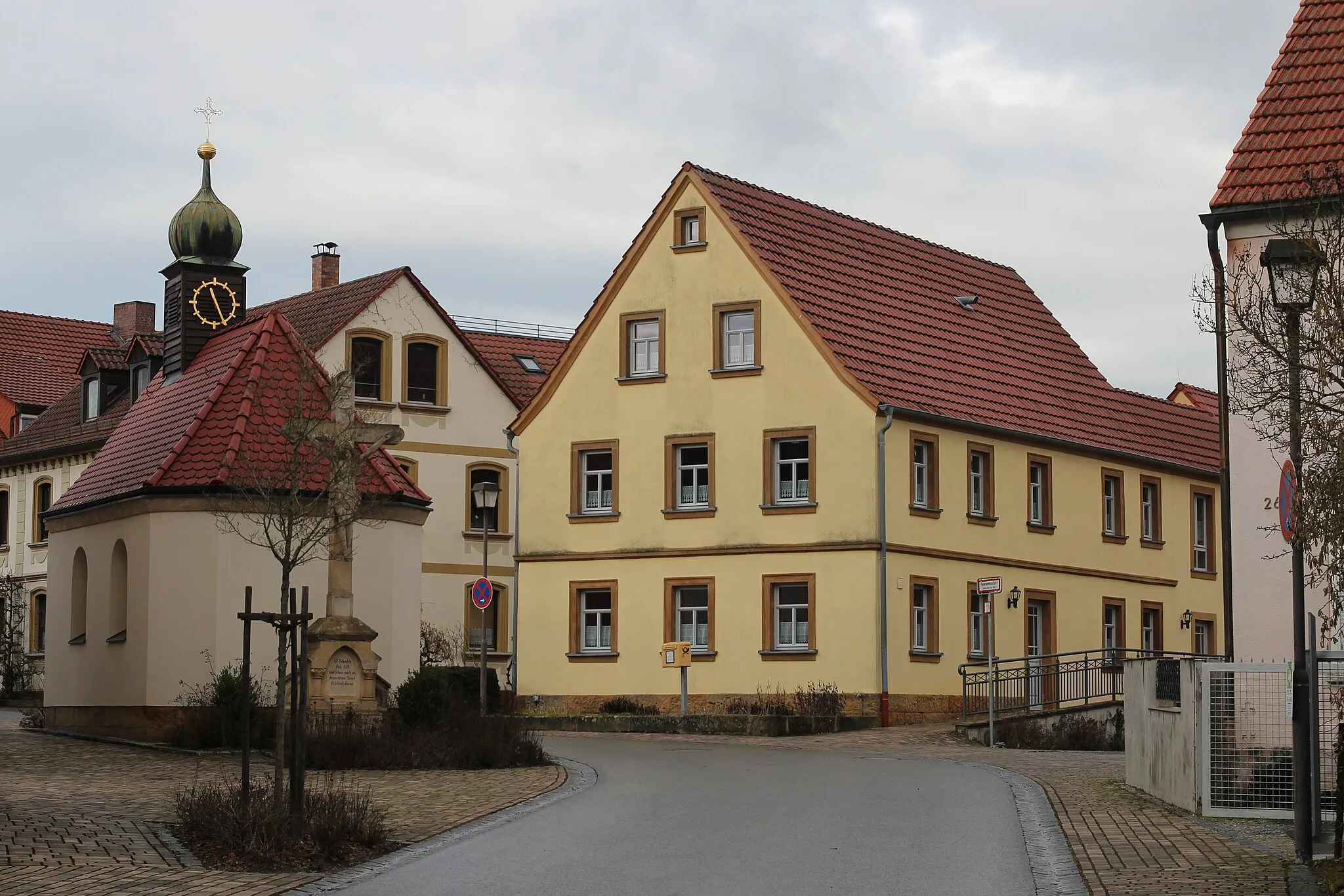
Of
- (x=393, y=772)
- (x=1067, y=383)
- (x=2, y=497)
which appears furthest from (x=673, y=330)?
(x=2, y=497)

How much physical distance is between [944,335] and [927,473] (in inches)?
195

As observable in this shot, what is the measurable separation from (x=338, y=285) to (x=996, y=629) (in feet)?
70.3

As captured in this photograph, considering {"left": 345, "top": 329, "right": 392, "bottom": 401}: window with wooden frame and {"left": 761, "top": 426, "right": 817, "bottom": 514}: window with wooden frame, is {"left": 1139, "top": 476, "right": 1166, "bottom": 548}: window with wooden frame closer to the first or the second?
{"left": 761, "top": 426, "right": 817, "bottom": 514}: window with wooden frame

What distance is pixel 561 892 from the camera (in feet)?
41.8

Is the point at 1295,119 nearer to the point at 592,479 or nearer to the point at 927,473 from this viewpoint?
the point at 927,473

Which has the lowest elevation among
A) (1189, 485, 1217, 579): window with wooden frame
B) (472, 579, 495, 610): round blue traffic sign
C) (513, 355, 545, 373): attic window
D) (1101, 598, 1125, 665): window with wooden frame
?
(1101, 598, 1125, 665): window with wooden frame

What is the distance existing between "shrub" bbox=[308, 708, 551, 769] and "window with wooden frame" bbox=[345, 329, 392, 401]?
23467 millimetres

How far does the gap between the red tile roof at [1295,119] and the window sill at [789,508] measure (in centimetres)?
1510

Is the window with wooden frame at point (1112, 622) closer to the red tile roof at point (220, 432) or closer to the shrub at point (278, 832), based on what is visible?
the red tile roof at point (220, 432)

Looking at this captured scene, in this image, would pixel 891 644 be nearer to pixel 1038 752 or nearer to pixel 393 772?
pixel 1038 752

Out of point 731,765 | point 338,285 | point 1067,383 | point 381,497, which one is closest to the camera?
point 731,765

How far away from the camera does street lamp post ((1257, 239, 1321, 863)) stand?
1248 cm

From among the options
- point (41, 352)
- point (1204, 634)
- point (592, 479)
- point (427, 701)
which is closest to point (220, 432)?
point (427, 701)

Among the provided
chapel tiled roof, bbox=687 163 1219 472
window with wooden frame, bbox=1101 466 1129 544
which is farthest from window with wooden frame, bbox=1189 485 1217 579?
window with wooden frame, bbox=1101 466 1129 544
